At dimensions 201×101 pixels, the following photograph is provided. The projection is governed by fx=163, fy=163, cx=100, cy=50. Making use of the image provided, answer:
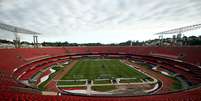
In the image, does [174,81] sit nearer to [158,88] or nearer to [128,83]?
[158,88]

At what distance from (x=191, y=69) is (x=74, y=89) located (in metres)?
21.2

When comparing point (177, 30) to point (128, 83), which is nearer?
point (128, 83)

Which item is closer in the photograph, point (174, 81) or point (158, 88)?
point (158, 88)

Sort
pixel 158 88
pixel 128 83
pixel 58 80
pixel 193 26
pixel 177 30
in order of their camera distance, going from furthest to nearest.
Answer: pixel 177 30, pixel 193 26, pixel 58 80, pixel 128 83, pixel 158 88

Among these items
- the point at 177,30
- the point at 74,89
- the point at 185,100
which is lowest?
the point at 74,89

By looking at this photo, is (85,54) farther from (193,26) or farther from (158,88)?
(158,88)

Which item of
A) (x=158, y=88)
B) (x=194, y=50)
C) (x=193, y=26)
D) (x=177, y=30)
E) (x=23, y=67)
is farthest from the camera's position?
(x=177, y=30)

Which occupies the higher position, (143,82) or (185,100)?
(185,100)

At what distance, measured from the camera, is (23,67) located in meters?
32.6

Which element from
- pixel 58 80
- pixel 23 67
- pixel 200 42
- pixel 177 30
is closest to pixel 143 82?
pixel 58 80

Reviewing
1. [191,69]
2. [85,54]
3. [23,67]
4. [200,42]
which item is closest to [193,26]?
[191,69]

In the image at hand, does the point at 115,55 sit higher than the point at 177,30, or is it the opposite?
the point at 177,30

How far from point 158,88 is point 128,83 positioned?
4.60m

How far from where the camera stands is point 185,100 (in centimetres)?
730
